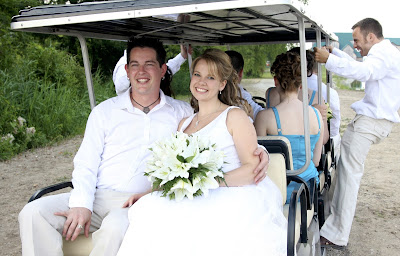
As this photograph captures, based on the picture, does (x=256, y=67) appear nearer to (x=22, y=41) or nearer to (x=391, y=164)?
(x=391, y=164)

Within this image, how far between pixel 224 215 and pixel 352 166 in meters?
2.24

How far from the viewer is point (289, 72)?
386 cm

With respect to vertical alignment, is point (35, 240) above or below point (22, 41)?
below

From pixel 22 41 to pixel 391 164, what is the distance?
407 inches

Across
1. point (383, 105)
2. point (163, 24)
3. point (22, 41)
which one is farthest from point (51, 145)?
point (383, 105)

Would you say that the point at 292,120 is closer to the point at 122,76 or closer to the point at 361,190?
the point at 122,76

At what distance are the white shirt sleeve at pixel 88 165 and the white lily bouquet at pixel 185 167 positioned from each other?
665mm

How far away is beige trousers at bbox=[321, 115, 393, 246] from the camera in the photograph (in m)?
4.34

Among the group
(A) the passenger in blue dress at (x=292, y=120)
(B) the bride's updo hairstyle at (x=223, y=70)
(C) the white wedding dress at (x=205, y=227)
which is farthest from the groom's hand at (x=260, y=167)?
(A) the passenger in blue dress at (x=292, y=120)

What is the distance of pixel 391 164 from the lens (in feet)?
26.5

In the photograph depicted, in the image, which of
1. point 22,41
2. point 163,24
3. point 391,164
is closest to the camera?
point 163,24

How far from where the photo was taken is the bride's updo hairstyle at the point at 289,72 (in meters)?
3.82

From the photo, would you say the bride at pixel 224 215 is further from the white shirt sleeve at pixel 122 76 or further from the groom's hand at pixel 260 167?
the white shirt sleeve at pixel 122 76

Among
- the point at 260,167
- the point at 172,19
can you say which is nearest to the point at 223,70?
the point at 172,19
